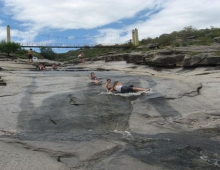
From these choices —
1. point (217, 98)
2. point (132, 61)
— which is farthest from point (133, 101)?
point (132, 61)

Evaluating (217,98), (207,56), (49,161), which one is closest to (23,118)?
(49,161)

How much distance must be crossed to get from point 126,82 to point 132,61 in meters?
12.9

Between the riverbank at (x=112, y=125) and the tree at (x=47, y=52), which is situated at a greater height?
the tree at (x=47, y=52)

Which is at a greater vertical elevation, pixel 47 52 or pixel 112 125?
pixel 47 52

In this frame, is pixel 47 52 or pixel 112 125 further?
pixel 47 52

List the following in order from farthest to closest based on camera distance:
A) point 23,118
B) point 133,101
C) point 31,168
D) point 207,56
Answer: point 207,56
point 133,101
point 23,118
point 31,168

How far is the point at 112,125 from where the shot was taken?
10469 millimetres

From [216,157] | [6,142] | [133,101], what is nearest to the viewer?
[216,157]

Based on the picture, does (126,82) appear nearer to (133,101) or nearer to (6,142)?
(133,101)

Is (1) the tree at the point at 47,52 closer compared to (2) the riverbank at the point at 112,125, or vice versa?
(2) the riverbank at the point at 112,125

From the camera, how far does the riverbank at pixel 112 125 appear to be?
7.25 meters

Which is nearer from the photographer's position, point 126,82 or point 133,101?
point 133,101

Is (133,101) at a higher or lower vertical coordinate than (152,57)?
lower

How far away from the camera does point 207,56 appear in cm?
2345
